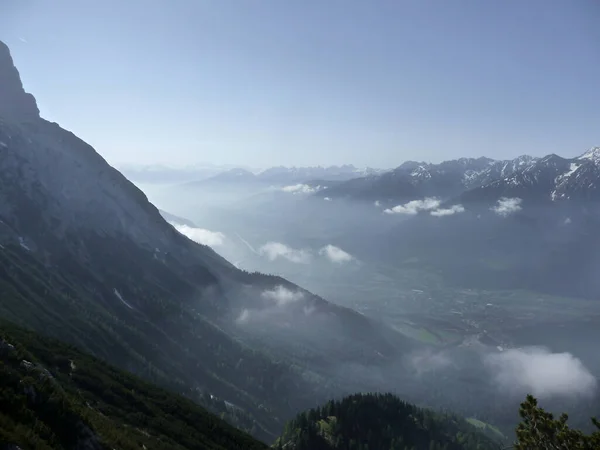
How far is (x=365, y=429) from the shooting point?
171 metres

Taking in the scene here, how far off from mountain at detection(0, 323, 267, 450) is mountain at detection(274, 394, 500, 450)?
37.0 meters

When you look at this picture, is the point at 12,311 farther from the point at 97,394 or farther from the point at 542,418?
the point at 542,418

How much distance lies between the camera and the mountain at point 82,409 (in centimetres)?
4444

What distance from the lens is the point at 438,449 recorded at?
178250 mm

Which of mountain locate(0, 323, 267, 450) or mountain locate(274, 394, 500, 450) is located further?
mountain locate(274, 394, 500, 450)

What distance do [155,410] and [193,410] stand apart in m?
20.2

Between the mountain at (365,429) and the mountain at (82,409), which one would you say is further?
the mountain at (365,429)

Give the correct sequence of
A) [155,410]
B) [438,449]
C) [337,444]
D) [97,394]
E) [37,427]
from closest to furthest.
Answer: [37,427], [97,394], [155,410], [337,444], [438,449]

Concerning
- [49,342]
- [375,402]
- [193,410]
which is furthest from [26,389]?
[375,402]

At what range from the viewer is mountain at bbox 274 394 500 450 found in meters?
156

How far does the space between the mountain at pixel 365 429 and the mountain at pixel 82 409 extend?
121 feet

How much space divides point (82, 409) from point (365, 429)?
134187 millimetres

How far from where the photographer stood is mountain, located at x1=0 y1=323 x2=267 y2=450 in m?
44.4

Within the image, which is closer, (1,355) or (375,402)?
(1,355)
